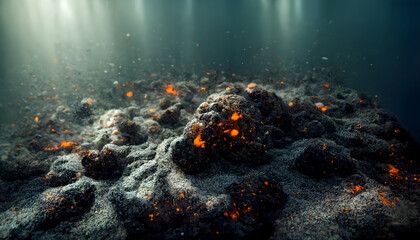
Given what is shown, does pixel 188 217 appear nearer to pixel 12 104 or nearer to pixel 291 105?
pixel 291 105

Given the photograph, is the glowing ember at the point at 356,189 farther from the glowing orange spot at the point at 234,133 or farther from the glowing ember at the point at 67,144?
the glowing ember at the point at 67,144

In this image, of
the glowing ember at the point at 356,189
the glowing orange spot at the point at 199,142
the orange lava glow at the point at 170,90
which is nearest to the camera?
the glowing ember at the point at 356,189

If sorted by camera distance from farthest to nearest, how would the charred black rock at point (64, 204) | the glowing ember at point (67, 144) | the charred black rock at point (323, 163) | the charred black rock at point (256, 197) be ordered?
the glowing ember at point (67, 144) → the charred black rock at point (323, 163) → the charred black rock at point (64, 204) → the charred black rock at point (256, 197)

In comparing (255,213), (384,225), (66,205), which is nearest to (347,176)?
(384,225)

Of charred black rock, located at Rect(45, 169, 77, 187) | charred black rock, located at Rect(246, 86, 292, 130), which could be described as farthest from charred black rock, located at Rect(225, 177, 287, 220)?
charred black rock, located at Rect(45, 169, 77, 187)

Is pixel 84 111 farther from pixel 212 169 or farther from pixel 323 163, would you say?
pixel 323 163

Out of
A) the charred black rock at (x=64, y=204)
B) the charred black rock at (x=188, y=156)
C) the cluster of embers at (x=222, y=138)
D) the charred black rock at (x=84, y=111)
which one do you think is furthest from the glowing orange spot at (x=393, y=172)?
the charred black rock at (x=84, y=111)
